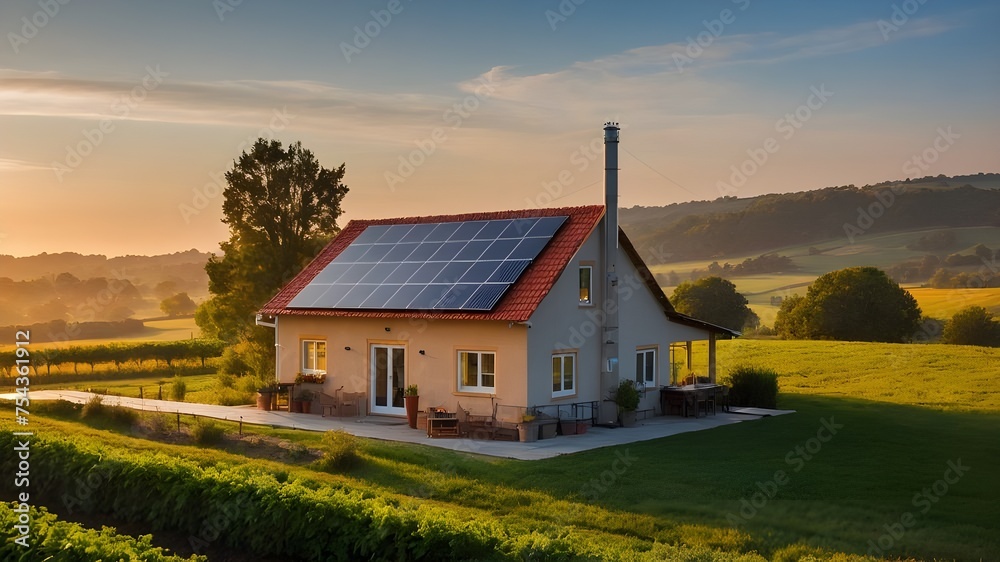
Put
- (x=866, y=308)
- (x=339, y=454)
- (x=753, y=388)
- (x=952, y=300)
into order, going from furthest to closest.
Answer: (x=952, y=300)
(x=866, y=308)
(x=753, y=388)
(x=339, y=454)

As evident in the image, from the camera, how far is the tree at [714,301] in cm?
6319

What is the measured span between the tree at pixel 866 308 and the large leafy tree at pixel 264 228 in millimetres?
34512

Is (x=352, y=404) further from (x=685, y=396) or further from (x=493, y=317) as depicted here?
(x=685, y=396)

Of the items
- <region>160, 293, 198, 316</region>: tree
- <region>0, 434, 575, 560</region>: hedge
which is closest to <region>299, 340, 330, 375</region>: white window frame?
<region>0, 434, 575, 560</region>: hedge

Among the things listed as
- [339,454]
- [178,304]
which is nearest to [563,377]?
[339,454]

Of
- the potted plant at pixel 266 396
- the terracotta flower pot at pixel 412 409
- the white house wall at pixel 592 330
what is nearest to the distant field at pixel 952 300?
the white house wall at pixel 592 330

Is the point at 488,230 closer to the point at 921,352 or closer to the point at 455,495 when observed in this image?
the point at 455,495

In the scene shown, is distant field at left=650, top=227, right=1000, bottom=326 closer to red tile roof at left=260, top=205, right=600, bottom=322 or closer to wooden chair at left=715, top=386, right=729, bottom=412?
wooden chair at left=715, top=386, right=729, bottom=412

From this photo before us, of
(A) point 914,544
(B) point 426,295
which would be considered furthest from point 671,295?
(A) point 914,544

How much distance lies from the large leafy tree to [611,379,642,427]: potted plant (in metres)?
19.3

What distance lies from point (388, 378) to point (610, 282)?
23.3 feet

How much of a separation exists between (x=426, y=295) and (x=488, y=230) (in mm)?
3698

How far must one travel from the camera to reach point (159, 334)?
57.9 metres

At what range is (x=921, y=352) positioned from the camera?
45312 millimetres
